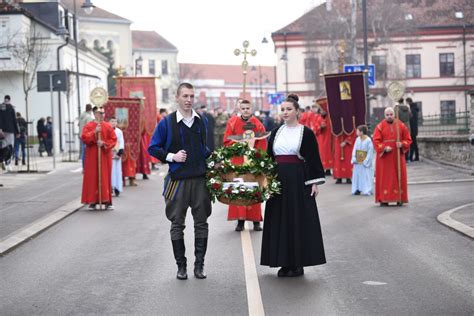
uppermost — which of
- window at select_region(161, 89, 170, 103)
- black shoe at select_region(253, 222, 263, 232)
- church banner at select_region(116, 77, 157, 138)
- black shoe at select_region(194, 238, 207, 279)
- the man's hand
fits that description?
window at select_region(161, 89, 170, 103)

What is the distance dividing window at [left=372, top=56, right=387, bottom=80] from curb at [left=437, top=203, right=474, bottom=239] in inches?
2472

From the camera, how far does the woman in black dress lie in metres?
10.1

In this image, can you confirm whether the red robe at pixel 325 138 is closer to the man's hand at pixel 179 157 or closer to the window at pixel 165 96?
the man's hand at pixel 179 157

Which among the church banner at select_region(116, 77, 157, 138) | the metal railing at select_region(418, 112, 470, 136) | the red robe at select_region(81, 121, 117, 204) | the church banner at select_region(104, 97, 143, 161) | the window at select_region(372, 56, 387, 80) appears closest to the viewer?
the red robe at select_region(81, 121, 117, 204)

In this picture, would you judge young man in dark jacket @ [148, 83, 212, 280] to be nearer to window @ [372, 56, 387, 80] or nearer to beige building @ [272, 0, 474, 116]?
beige building @ [272, 0, 474, 116]

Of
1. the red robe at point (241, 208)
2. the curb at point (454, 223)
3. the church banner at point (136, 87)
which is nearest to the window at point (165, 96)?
the church banner at point (136, 87)

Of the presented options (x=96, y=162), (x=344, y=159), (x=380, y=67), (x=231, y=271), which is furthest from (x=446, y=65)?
(x=231, y=271)

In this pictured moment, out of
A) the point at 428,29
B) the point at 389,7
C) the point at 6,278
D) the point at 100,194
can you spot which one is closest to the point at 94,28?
the point at 428,29

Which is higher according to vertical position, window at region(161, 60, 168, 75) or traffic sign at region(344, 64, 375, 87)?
window at region(161, 60, 168, 75)

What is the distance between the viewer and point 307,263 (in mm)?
10023

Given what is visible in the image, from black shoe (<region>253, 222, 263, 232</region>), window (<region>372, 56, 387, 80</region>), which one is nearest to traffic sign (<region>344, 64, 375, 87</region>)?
black shoe (<region>253, 222, 263, 232</region>)

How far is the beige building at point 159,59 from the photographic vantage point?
131m

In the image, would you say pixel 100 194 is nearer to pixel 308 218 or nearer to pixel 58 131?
pixel 308 218

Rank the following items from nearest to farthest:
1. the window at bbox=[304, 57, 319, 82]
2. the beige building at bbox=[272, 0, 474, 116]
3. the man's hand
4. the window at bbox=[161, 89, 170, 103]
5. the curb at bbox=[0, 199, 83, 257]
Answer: the man's hand, the curb at bbox=[0, 199, 83, 257], the beige building at bbox=[272, 0, 474, 116], the window at bbox=[304, 57, 319, 82], the window at bbox=[161, 89, 170, 103]
